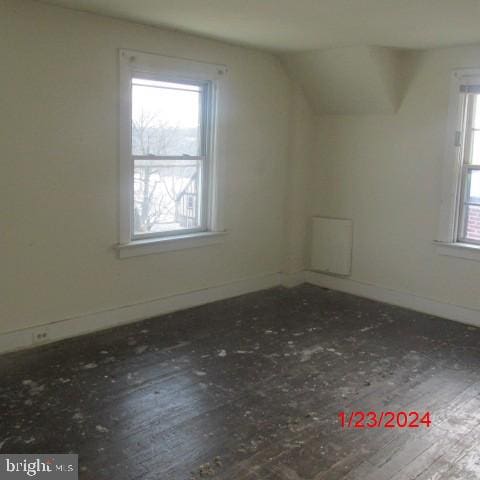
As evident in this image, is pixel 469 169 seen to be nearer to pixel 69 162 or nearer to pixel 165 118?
pixel 165 118

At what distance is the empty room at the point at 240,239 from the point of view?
279cm

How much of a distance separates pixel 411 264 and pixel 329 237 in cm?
90

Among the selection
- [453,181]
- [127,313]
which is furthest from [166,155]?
[453,181]

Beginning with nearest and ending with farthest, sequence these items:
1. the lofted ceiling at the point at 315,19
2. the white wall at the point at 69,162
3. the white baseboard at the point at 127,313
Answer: the lofted ceiling at the point at 315,19 → the white wall at the point at 69,162 → the white baseboard at the point at 127,313

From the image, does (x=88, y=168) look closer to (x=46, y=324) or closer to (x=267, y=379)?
(x=46, y=324)

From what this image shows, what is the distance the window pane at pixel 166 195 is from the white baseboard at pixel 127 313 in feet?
1.97

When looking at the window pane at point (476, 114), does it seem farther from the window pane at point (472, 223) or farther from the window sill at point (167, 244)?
the window sill at point (167, 244)

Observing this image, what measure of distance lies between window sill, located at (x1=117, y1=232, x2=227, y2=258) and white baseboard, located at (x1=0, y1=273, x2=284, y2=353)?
41 cm

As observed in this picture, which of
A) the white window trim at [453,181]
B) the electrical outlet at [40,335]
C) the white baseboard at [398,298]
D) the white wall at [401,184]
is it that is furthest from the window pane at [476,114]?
the electrical outlet at [40,335]

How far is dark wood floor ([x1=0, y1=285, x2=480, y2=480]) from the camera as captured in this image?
2.54m

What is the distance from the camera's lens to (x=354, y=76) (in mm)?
4691

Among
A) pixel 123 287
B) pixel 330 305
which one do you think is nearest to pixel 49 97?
pixel 123 287

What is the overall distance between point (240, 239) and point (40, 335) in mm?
2041

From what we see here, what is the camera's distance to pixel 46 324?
382 centimetres
